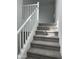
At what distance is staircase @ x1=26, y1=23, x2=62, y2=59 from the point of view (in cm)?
268

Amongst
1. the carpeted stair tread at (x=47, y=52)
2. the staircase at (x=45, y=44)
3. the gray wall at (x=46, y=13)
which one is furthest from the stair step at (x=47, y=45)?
the gray wall at (x=46, y=13)

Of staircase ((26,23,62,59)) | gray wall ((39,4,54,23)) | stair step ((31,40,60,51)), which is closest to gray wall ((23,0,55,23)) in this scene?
gray wall ((39,4,54,23))

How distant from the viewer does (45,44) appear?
9.82 feet

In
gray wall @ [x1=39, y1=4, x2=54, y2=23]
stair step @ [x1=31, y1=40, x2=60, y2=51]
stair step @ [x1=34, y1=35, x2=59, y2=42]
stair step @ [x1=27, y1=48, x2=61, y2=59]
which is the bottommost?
stair step @ [x1=27, y1=48, x2=61, y2=59]

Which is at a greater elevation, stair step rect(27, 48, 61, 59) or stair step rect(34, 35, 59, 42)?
stair step rect(34, 35, 59, 42)

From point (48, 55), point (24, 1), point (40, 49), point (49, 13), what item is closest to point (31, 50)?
point (40, 49)

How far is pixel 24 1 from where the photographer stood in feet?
16.2

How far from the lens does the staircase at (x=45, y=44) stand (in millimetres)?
2678

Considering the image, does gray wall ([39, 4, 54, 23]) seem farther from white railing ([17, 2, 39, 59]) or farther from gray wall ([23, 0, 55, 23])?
white railing ([17, 2, 39, 59])

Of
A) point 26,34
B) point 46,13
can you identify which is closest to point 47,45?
point 26,34

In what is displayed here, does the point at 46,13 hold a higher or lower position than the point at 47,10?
lower

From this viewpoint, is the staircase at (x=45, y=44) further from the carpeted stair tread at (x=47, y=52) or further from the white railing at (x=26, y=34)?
the white railing at (x=26, y=34)

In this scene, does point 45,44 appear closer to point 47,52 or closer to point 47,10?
point 47,52
